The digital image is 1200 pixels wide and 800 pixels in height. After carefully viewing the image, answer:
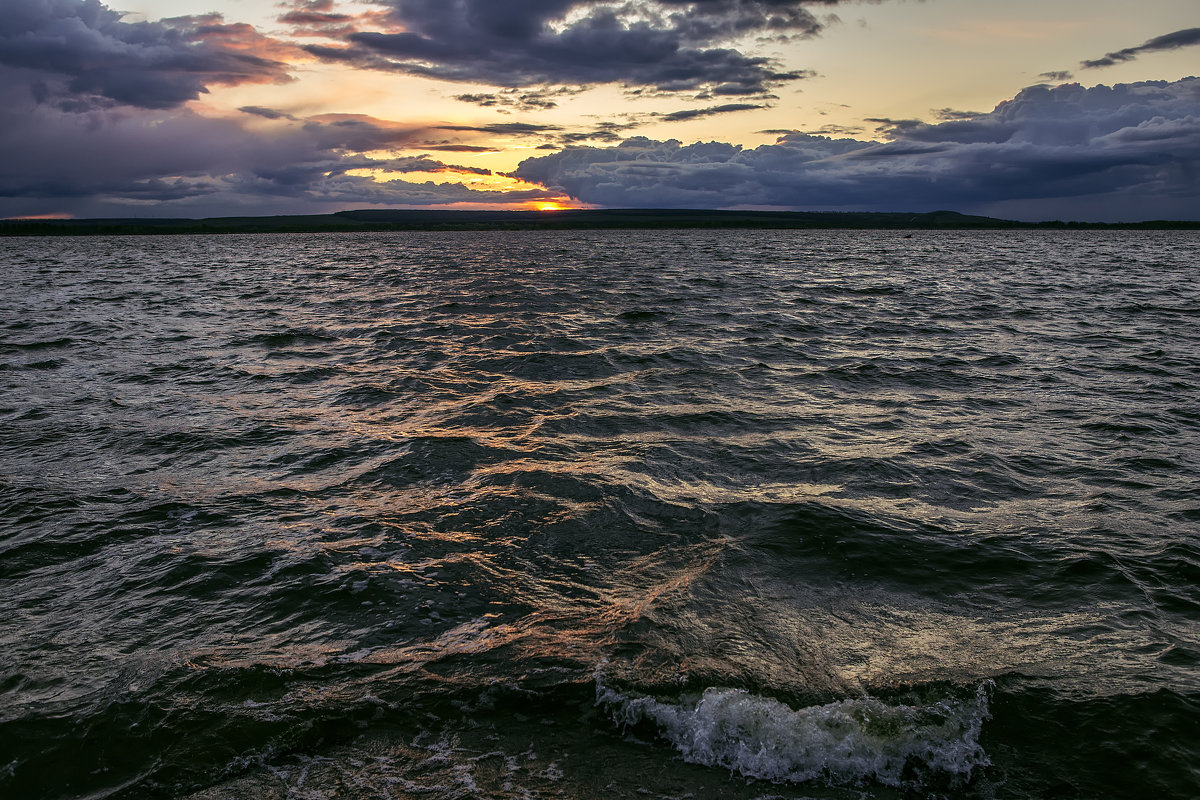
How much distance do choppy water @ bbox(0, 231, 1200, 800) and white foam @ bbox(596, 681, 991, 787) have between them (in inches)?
0.8

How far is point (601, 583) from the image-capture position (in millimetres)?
6289

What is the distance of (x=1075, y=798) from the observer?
12.6 ft

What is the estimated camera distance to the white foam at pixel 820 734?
13.6 feet

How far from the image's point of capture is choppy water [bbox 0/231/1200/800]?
4.20 metres

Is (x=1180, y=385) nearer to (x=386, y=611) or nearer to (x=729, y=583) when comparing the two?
(x=729, y=583)

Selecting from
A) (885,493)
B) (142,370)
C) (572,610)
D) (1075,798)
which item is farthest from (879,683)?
(142,370)

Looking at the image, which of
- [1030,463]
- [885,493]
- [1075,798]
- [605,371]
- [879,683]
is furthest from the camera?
[605,371]

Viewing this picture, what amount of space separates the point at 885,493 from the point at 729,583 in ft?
10.7

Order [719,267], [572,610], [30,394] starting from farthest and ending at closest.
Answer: [719,267] → [30,394] → [572,610]

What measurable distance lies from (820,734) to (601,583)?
8.12 ft

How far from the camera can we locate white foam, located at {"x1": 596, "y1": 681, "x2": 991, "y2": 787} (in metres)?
4.14

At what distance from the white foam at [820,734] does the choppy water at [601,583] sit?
0.02 meters

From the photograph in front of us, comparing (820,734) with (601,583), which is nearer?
(820,734)

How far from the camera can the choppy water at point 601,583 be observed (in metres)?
4.20
